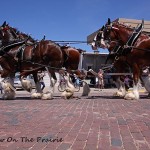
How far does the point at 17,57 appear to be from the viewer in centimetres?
1177

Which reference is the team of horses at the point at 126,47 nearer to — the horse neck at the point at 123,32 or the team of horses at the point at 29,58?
the horse neck at the point at 123,32

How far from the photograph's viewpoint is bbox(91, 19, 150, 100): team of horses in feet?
36.6

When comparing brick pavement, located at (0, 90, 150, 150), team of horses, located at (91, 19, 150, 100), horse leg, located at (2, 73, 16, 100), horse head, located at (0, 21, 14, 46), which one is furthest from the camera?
horse head, located at (0, 21, 14, 46)

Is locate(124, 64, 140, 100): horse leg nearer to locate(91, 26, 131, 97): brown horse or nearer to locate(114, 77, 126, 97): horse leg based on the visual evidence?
locate(91, 26, 131, 97): brown horse

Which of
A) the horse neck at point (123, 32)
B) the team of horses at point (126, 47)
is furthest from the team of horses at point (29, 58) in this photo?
the horse neck at point (123, 32)

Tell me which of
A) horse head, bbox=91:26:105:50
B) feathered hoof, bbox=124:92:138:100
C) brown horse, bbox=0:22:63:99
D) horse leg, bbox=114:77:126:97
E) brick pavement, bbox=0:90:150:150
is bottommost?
brick pavement, bbox=0:90:150:150

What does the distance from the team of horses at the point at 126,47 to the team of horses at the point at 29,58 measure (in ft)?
3.61

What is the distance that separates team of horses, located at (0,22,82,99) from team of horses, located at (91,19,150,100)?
43.3 inches

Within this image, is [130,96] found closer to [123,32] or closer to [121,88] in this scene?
[121,88]

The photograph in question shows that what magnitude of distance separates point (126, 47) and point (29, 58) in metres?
3.29

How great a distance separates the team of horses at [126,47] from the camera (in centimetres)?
1114

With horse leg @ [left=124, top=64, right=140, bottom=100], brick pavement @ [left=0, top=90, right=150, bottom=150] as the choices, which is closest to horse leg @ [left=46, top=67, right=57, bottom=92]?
horse leg @ [left=124, top=64, right=140, bottom=100]

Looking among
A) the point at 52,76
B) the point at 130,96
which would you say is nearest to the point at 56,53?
the point at 52,76

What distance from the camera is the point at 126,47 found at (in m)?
11.2
